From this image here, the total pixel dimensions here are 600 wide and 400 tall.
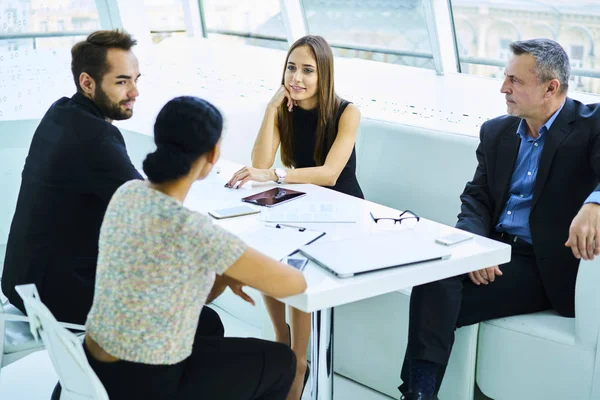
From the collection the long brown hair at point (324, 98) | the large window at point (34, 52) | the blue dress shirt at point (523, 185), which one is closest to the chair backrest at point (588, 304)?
the blue dress shirt at point (523, 185)

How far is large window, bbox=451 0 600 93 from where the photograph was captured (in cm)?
387

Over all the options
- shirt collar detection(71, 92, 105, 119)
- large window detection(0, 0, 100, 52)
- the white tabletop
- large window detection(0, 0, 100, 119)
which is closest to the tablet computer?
the white tabletop

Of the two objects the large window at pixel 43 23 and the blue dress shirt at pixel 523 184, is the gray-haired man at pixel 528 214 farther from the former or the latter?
the large window at pixel 43 23

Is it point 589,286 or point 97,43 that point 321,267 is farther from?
point 97,43

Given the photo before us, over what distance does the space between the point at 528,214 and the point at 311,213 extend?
794 mm

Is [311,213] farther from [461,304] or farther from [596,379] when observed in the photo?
[596,379]

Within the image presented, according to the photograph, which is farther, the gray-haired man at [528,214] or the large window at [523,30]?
the large window at [523,30]

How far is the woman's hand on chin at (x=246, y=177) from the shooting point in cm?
270

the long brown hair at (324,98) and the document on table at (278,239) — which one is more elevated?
the long brown hair at (324,98)

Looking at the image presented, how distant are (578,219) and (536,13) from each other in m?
2.10

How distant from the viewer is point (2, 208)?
14.6 ft

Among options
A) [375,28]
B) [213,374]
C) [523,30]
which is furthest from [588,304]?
[375,28]

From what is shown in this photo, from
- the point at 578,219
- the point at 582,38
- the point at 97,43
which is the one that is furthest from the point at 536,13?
the point at 97,43

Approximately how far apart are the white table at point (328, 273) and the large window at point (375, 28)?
219 cm
